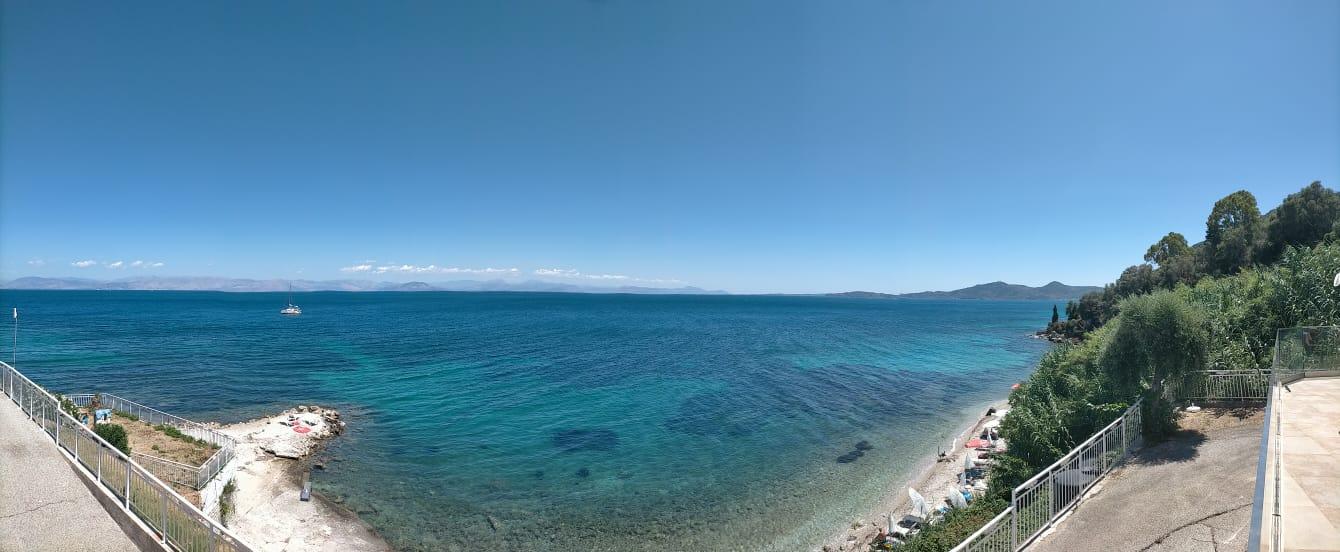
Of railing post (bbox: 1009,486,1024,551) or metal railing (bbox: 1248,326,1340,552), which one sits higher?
metal railing (bbox: 1248,326,1340,552)

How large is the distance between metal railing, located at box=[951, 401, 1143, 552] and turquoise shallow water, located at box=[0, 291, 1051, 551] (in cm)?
731

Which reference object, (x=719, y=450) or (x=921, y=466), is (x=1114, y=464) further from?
(x=719, y=450)

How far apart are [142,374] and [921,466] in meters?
53.0

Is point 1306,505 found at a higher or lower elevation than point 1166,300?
lower

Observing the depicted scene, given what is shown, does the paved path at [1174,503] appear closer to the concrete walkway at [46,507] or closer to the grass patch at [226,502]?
the concrete walkway at [46,507]

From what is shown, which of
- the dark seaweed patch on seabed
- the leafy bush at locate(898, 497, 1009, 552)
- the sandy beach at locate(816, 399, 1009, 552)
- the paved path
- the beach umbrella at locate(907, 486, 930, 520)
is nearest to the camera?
the paved path

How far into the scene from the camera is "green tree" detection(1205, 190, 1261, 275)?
133 ft

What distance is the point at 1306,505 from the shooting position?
6891 millimetres

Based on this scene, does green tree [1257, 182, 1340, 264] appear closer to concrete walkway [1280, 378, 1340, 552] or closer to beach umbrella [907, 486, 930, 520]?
concrete walkway [1280, 378, 1340, 552]

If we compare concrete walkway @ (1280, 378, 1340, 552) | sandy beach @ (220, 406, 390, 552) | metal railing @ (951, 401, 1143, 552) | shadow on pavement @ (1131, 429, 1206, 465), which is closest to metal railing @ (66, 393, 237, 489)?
sandy beach @ (220, 406, 390, 552)

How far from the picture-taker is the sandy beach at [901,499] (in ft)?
50.0

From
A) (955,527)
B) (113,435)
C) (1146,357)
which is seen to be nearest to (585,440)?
(113,435)

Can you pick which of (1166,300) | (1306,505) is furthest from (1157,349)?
(1306,505)

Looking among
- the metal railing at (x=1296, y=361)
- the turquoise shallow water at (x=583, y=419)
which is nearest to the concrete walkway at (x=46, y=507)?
the turquoise shallow water at (x=583, y=419)
